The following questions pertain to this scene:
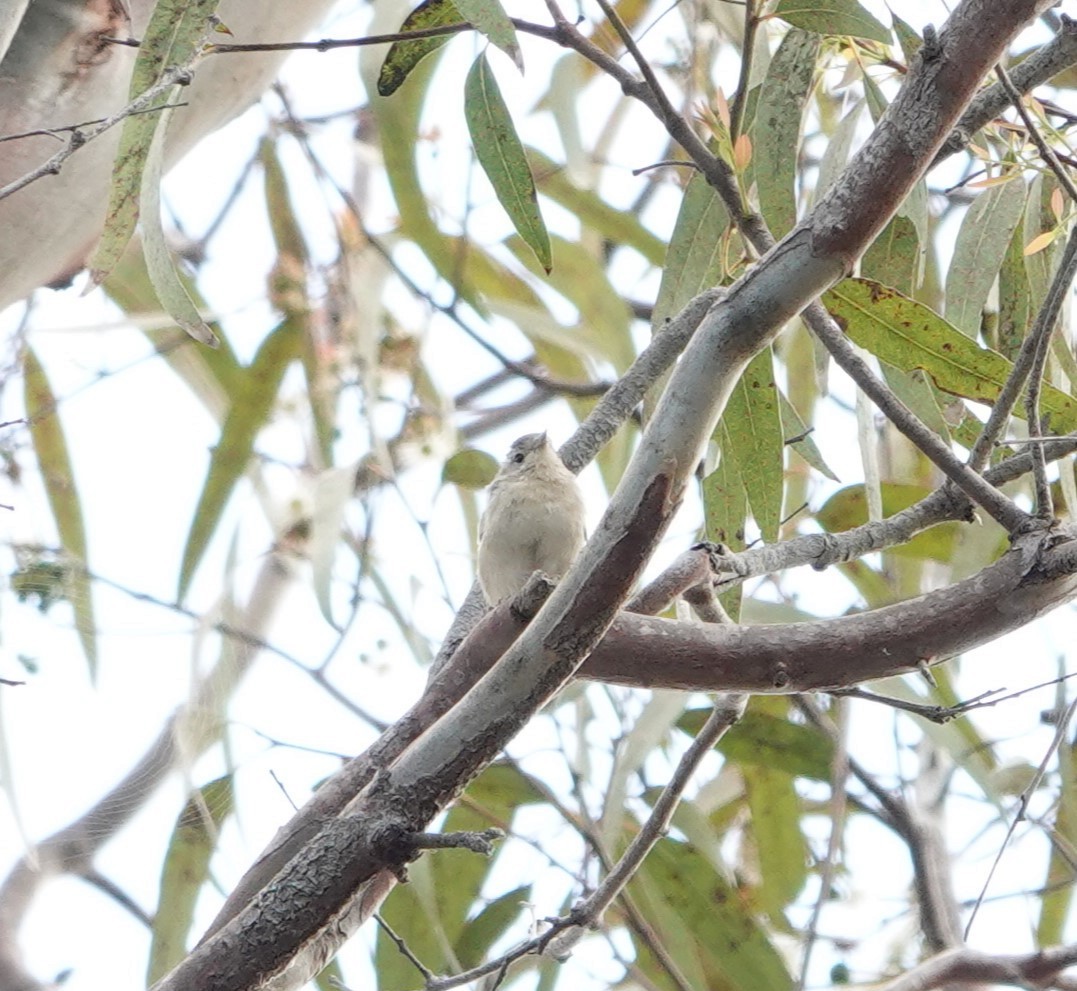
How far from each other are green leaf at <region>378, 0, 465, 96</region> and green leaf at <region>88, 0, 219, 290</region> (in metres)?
0.33

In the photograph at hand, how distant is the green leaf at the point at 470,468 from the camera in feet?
8.73

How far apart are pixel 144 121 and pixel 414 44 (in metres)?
0.44

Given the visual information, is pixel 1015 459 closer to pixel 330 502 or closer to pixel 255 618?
pixel 330 502

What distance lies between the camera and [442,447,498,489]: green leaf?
266 cm

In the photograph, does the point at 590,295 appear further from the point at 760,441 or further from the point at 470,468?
the point at 760,441

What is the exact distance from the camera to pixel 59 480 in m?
2.82

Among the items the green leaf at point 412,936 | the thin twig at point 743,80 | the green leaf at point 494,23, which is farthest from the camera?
the green leaf at point 412,936

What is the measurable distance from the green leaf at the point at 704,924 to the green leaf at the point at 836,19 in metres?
1.42

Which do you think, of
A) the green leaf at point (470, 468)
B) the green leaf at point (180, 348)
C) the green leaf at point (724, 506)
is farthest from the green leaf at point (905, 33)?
the green leaf at point (180, 348)

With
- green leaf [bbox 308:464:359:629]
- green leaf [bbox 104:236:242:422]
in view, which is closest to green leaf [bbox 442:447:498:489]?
green leaf [bbox 308:464:359:629]

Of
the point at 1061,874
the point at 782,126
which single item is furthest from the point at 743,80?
the point at 1061,874

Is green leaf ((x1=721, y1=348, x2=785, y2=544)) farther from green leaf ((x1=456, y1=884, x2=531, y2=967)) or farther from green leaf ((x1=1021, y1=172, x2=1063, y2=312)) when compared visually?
green leaf ((x1=456, y1=884, x2=531, y2=967))

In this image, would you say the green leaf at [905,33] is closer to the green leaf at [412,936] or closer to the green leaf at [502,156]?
the green leaf at [502,156]

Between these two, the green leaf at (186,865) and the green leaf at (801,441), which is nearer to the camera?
the green leaf at (801,441)
